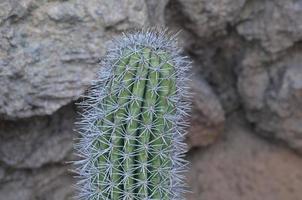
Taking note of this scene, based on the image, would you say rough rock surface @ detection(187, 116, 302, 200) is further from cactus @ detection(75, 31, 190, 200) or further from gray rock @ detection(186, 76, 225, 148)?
cactus @ detection(75, 31, 190, 200)

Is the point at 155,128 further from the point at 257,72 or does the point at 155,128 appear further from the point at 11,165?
the point at 257,72

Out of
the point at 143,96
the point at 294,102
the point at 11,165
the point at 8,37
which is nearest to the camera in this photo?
the point at 143,96

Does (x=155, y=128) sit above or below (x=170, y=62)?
below

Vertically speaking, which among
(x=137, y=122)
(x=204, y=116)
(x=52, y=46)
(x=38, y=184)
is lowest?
(x=38, y=184)

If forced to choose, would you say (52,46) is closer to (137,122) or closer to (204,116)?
(137,122)

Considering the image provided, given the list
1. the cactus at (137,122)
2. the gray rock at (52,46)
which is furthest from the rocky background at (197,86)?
the cactus at (137,122)

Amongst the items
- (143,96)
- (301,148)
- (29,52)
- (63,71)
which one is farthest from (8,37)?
(301,148)

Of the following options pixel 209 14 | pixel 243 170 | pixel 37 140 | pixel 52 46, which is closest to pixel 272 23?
pixel 209 14
